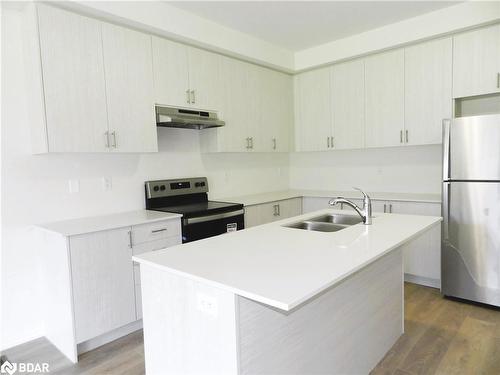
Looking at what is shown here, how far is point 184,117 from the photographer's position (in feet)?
10.5

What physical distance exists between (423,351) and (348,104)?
2.71 m

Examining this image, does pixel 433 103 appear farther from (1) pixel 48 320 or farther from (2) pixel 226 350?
(1) pixel 48 320

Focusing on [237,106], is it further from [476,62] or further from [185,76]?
[476,62]

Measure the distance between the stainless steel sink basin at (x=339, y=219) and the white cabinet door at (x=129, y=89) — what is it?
1.54m

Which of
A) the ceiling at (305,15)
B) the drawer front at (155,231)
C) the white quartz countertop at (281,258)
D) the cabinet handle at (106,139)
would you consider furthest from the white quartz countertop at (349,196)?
the ceiling at (305,15)

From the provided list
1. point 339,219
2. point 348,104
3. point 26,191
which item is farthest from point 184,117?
point 348,104

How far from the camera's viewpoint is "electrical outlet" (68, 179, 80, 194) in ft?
9.44

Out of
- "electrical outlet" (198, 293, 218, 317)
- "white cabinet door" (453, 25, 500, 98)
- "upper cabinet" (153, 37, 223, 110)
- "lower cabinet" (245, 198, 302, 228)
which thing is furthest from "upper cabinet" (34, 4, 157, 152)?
"white cabinet door" (453, 25, 500, 98)

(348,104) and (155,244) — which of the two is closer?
(155,244)

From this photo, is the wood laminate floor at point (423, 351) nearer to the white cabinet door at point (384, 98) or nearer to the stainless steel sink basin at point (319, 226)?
the stainless steel sink basin at point (319, 226)

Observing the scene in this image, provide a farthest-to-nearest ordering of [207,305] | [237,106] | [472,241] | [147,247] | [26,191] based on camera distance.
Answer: [237,106]
[472,241]
[147,247]
[26,191]
[207,305]

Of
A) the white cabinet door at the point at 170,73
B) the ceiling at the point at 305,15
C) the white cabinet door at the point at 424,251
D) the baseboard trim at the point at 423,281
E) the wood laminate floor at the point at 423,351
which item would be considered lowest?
the wood laminate floor at the point at 423,351

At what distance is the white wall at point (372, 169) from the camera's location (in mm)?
3940

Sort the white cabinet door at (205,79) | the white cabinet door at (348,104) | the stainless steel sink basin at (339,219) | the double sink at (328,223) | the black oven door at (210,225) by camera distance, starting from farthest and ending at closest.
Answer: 1. the white cabinet door at (348,104)
2. the white cabinet door at (205,79)
3. the black oven door at (210,225)
4. the stainless steel sink basin at (339,219)
5. the double sink at (328,223)
